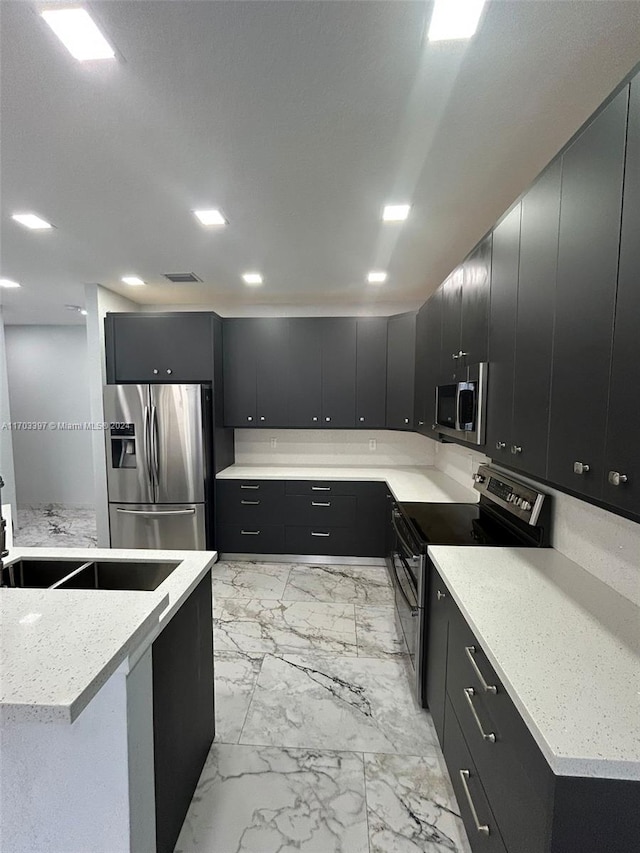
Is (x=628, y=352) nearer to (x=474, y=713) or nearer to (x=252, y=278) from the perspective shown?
(x=474, y=713)

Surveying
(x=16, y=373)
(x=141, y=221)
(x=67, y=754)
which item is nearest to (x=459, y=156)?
(x=141, y=221)

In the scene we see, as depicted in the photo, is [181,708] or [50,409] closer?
[181,708]

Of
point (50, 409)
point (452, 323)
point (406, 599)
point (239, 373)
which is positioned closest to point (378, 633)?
point (406, 599)

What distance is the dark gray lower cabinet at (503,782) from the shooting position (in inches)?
28.6

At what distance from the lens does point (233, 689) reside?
201 centimetres

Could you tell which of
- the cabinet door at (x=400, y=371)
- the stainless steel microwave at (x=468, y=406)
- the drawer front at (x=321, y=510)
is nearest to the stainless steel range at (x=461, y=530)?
the stainless steel microwave at (x=468, y=406)

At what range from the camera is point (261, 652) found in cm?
232

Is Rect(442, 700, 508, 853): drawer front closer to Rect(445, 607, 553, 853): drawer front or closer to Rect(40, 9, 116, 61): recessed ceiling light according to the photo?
Rect(445, 607, 553, 853): drawer front

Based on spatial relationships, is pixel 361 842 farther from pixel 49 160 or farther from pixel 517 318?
pixel 49 160

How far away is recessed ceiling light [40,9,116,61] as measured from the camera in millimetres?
1041

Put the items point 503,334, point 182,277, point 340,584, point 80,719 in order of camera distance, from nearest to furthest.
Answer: point 80,719 → point 503,334 → point 340,584 → point 182,277

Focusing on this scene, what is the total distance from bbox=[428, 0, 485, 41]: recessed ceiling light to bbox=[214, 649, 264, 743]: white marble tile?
281 cm

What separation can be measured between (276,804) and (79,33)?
2747mm

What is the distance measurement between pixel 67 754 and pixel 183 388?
2.76m
